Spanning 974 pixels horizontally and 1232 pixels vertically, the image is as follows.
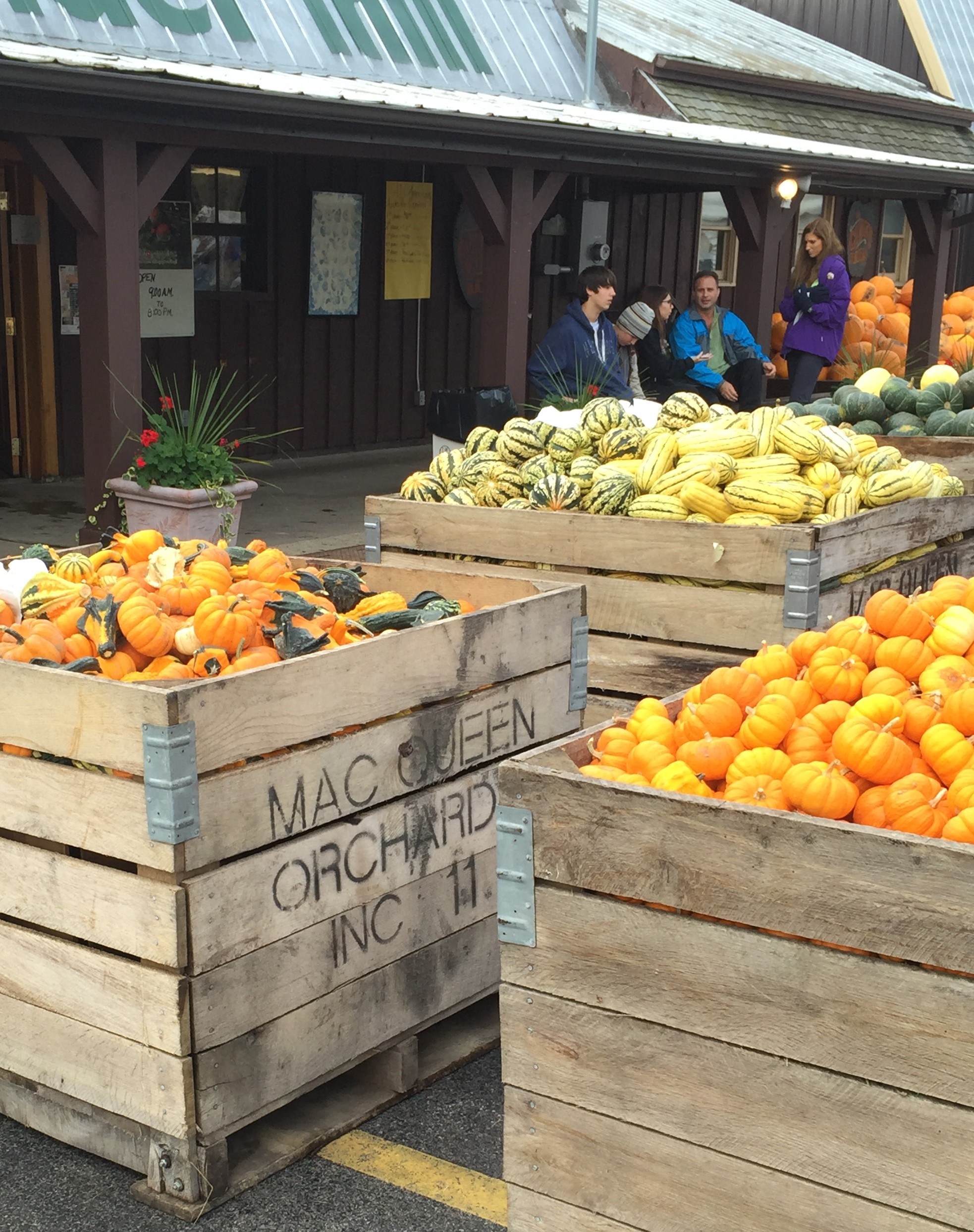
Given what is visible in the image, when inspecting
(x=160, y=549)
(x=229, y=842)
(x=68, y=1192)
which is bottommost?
(x=68, y=1192)

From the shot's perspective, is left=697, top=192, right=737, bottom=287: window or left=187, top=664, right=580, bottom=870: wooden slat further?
left=697, top=192, right=737, bottom=287: window

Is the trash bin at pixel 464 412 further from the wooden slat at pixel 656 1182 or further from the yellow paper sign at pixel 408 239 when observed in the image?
the wooden slat at pixel 656 1182

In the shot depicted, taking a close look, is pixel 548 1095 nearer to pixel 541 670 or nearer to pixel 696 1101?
pixel 696 1101

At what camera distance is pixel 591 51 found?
43.2 feet

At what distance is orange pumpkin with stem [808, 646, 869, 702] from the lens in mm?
2902

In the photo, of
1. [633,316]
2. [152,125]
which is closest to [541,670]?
[152,125]

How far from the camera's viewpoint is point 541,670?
3.86 metres

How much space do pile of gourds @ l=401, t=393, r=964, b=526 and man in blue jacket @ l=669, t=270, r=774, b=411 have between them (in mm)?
5173

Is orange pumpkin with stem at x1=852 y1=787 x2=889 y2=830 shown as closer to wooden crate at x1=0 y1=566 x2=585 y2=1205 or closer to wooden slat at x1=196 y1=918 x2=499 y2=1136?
wooden crate at x1=0 y1=566 x2=585 y2=1205

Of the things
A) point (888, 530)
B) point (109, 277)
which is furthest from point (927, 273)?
point (888, 530)

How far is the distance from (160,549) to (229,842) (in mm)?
1139

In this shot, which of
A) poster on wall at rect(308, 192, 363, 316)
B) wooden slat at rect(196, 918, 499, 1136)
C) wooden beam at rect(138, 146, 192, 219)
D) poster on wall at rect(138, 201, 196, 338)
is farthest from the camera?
poster on wall at rect(308, 192, 363, 316)

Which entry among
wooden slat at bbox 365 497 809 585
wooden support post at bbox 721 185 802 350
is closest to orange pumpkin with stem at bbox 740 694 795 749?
wooden slat at bbox 365 497 809 585

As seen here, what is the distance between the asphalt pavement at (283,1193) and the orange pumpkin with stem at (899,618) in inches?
58.3
